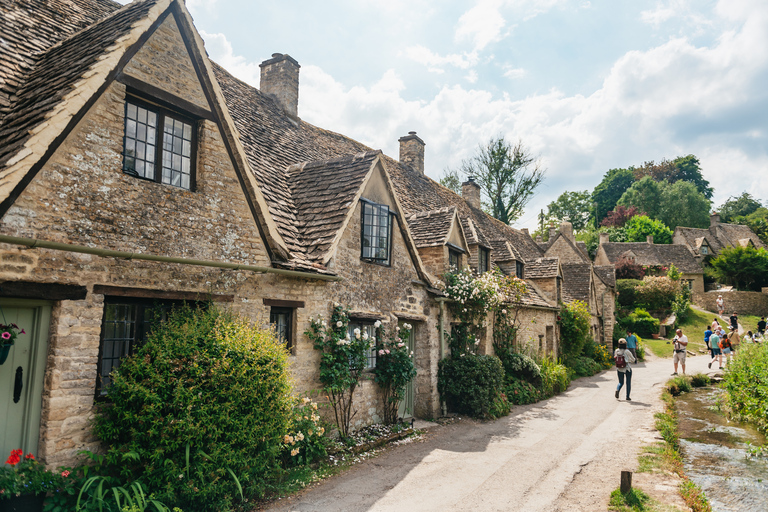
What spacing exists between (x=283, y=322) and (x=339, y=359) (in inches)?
55.5

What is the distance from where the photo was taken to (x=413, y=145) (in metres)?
21.3

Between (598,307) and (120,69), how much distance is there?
32.0 m

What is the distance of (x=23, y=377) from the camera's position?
5586 millimetres

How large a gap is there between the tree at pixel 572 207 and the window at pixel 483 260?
61.4 m

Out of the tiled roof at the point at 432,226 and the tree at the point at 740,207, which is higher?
the tree at the point at 740,207

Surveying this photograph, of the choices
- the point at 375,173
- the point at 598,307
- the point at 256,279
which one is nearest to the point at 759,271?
the point at 598,307

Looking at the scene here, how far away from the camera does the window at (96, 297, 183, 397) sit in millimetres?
6285

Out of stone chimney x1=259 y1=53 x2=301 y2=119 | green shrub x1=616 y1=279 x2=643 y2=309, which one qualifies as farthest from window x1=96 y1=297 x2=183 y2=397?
green shrub x1=616 y1=279 x2=643 y2=309

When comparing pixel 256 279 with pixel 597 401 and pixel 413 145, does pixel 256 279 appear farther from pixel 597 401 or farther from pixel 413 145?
pixel 413 145

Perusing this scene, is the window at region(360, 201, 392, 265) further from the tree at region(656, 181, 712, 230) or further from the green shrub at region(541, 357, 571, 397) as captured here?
the tree at region(656, 181, 712, 230)

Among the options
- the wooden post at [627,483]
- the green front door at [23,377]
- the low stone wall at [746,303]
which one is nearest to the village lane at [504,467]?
the wooden post at [627,483]

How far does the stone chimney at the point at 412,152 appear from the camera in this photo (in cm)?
2125

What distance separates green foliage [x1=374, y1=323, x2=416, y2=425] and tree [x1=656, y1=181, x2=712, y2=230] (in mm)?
66873

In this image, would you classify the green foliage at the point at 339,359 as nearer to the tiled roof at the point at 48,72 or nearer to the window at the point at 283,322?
the window at the point at 283,322
